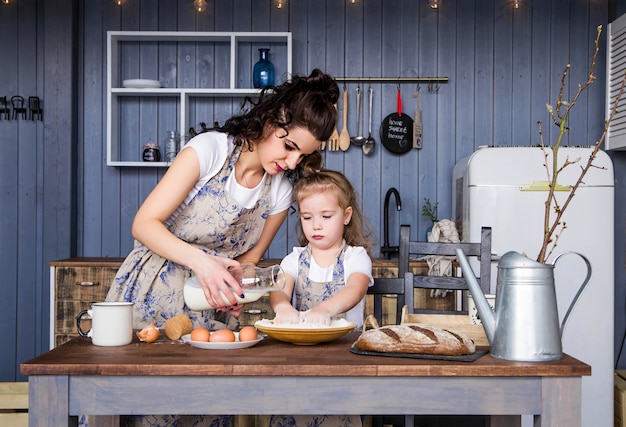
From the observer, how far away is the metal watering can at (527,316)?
56.8 inches

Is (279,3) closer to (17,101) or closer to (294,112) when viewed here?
(17,101)

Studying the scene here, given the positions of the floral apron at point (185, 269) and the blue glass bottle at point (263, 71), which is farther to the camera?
the blue glass bottle at point (263, 71)

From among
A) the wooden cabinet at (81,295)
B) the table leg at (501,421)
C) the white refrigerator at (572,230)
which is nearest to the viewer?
the table leg at (501,421)

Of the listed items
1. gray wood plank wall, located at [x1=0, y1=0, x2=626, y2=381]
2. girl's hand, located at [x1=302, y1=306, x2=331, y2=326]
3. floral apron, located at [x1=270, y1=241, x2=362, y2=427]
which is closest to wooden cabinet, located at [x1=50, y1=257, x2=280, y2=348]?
gray wood plank wall, located at [x1=0, y1=0, x2=626, y2=381]

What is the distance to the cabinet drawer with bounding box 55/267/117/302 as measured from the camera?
11.8 feet

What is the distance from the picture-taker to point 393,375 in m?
1.38

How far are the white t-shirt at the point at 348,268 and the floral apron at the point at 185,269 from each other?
10.0 inches

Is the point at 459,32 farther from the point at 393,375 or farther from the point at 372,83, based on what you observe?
the point at 393,375

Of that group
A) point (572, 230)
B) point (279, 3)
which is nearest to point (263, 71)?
point (279, 3)

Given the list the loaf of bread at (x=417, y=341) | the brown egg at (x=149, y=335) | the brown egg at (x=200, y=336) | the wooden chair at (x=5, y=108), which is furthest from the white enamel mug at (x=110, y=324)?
the wooden chair at (x=5, y=108)

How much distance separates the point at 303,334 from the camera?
157cm

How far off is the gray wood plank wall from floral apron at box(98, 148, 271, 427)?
2.07 meters

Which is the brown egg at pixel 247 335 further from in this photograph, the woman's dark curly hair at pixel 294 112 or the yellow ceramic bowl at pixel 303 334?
the woman's dark curly hair at pixel 294 112

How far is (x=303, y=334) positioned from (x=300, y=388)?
0.68ft
